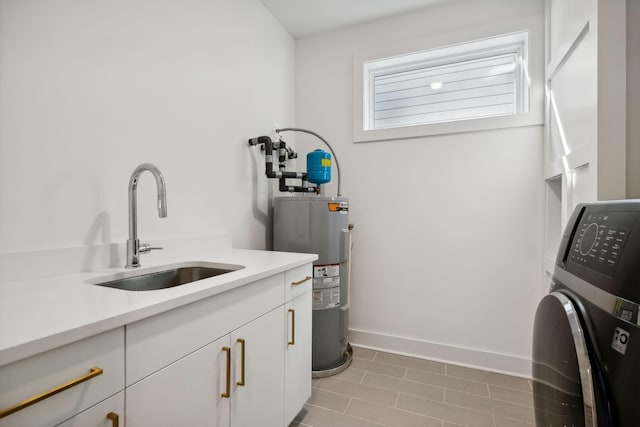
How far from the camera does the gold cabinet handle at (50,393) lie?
496 millimetres

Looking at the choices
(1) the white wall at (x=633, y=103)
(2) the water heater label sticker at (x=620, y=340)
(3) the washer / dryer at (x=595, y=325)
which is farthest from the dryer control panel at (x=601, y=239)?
(1) the white wall at (x=633, y=103)

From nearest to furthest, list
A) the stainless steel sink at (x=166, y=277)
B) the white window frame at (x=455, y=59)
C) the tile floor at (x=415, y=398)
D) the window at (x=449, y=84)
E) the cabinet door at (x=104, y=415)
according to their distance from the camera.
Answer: the cabinet door at (x=104, y=415) < the stainless steel sink at (x=166, y=277) < the tile floor at (x=415, y=398) < the white window frame at (x=455, y=59) < the window at (x=449, y=84)

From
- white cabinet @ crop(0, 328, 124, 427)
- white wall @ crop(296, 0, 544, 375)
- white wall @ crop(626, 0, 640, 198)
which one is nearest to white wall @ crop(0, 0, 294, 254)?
white cabinet @ crop(0, 328, 124, 427)

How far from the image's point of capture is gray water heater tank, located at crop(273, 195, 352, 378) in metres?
2.03

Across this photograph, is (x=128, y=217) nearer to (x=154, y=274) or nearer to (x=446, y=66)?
(x=154, y=274)

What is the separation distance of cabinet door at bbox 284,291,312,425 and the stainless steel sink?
37 centimetres

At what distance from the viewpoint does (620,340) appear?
51cm

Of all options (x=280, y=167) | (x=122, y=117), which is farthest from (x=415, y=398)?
(x=122, y=117)

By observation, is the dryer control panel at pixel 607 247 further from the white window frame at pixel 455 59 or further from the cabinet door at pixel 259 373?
the white window frame at pixel 455 59

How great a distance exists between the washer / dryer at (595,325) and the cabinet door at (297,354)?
0.95 m

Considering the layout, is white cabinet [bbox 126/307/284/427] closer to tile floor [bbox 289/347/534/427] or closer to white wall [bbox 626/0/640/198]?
tile floor [bbox 289/347/534/427]

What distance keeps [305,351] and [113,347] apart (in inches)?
40.8

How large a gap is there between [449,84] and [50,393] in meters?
2.76

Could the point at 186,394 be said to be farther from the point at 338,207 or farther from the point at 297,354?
the point at 338,207
